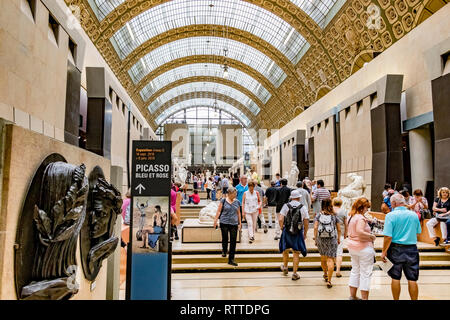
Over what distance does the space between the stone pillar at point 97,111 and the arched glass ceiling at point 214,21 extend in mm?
14120

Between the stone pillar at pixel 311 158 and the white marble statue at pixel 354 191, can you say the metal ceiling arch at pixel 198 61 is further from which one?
the white marble statue at pixel 354 191

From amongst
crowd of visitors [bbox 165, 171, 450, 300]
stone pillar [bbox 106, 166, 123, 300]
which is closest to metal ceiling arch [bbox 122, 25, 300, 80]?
crowd of visitors [bbox 165, 171, 450, 300]

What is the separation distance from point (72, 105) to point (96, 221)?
8075 millimetres

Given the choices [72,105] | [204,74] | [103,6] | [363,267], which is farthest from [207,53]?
[363,267]

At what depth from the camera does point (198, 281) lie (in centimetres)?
649

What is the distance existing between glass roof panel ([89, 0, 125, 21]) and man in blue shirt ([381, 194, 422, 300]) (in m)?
21.1

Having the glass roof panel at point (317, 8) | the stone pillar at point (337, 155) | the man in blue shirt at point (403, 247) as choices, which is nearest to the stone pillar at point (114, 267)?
the man in blue shirt at point (403, 247)

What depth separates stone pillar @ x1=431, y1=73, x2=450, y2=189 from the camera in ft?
31.5

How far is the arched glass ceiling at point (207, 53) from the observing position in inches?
1369

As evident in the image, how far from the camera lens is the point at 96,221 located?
131 inches

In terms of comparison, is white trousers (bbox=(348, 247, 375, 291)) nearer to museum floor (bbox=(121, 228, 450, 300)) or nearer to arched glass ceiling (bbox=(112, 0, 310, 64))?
museum floor (bbox=(121, 228, 450, 300))

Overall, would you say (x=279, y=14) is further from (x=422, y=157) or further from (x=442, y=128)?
(x=442, y=128)
